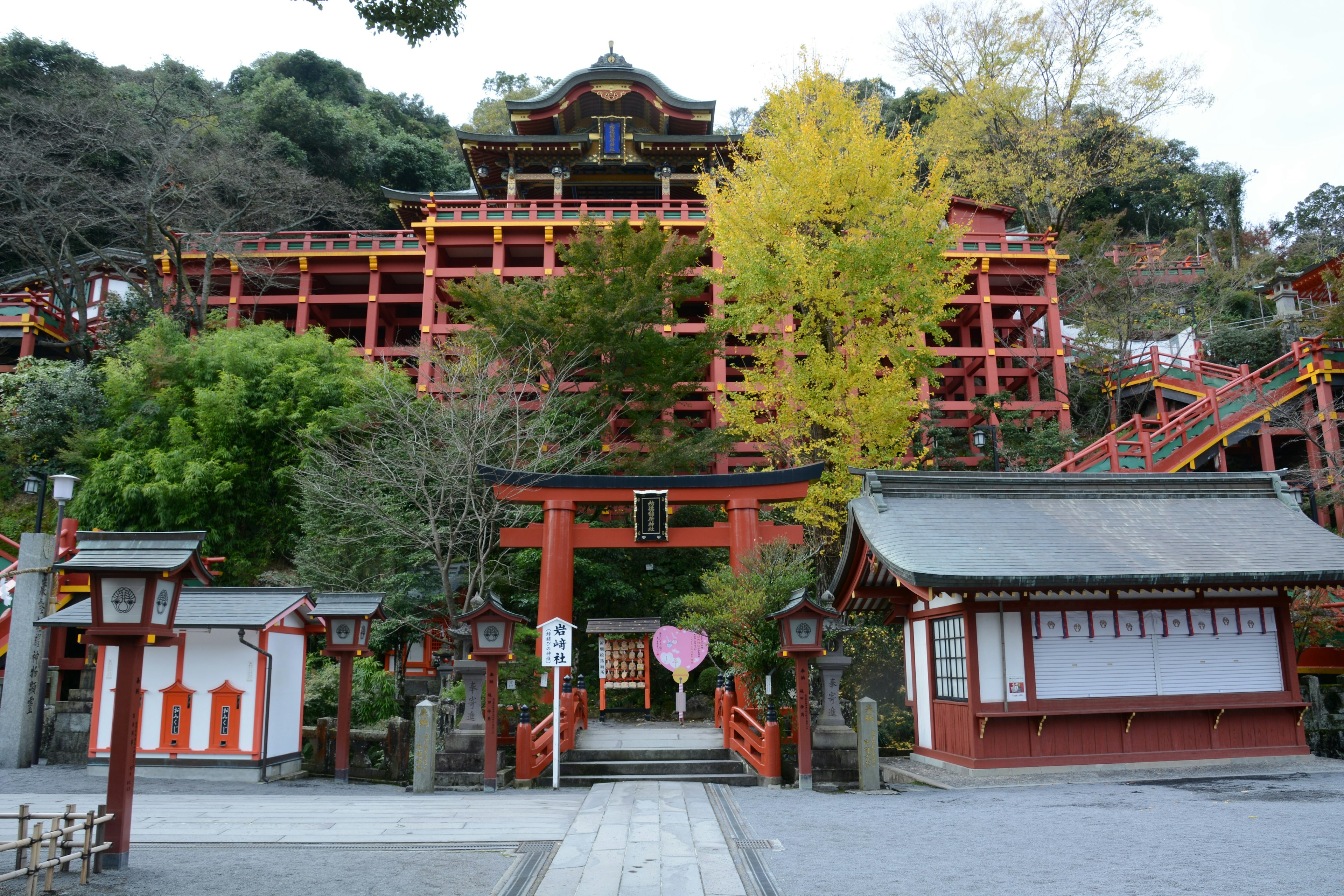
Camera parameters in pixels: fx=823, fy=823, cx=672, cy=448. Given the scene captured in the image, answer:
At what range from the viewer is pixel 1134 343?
2927cm

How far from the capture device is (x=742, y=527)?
14.3m

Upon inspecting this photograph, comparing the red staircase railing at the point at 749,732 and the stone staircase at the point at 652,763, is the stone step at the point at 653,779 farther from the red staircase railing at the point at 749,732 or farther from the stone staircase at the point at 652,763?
the red staircase railing at the point at 749,732

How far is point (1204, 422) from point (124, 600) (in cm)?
2099

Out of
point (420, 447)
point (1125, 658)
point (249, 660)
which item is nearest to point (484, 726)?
point (249, 660)

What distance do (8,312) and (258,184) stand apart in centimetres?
841

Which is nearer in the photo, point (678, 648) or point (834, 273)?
point (678, 648)

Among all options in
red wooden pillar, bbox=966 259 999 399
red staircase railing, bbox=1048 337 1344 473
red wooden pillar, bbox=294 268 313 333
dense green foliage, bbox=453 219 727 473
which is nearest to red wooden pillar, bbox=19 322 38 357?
red wooden pillar, bbox=294 268 313 333

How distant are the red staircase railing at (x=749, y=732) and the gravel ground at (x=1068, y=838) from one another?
67cm

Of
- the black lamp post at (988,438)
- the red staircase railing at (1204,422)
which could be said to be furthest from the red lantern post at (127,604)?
the red staircase railing at (1204,422)

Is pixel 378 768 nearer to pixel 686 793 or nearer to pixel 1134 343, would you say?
pixel 686 793

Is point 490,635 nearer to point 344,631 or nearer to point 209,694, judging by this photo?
point 344,631

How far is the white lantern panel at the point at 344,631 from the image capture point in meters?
11.8

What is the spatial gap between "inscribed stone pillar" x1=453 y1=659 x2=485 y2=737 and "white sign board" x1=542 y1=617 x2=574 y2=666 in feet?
2.84

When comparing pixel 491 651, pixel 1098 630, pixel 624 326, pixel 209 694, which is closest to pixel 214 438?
pixel 209 694
